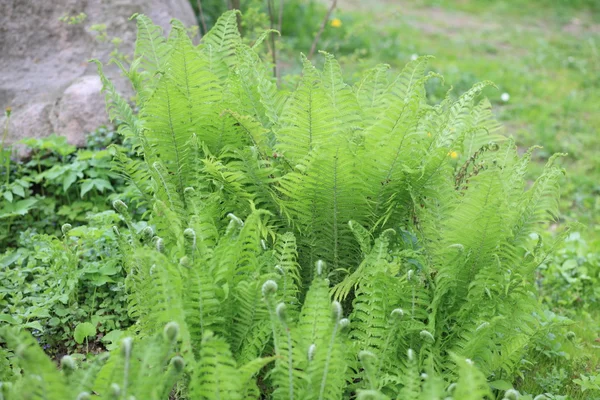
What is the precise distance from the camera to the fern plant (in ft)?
6.73

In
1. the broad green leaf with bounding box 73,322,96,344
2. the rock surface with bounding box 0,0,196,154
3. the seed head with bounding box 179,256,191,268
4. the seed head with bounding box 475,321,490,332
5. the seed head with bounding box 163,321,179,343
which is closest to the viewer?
the seed head with bounding box 163,321,179,343

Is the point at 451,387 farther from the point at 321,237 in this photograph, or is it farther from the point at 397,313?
the point at 321,237

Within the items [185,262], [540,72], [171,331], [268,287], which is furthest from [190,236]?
[540,72]

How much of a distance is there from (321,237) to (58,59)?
296 centimetres

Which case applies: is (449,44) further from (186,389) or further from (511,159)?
(186,389)

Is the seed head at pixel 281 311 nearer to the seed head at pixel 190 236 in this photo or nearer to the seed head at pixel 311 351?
the seed head at pixel 311 351

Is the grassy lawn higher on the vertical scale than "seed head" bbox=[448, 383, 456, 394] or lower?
lower

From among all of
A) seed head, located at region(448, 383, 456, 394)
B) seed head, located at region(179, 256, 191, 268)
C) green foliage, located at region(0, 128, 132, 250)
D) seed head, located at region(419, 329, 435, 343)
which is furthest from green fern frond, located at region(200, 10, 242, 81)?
seed head, located at region(448, 383, 456, 394)

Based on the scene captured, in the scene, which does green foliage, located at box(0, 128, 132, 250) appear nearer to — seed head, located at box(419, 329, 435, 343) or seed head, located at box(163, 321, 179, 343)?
seed head, located at box(163, 321, 179, 343)

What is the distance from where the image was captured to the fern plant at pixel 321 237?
2.05 m

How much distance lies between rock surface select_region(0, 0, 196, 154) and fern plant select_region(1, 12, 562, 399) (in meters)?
1.36

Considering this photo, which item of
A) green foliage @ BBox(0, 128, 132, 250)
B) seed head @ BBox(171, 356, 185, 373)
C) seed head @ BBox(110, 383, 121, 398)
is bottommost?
green foliage @ BBox(0, 128, 132, 250)

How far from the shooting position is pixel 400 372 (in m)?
2.22

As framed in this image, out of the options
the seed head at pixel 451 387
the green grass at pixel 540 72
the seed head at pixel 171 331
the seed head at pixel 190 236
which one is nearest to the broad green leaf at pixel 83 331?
the seed head at pixel 190 236
